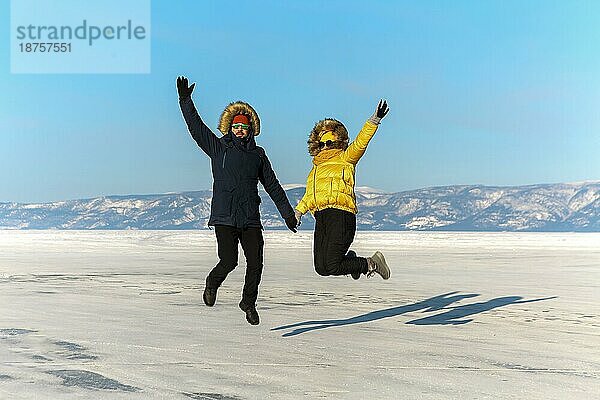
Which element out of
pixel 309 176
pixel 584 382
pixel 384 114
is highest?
pixel 384 114

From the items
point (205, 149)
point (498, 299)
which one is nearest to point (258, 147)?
point (205, 149)

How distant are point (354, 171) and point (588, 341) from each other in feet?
8.81

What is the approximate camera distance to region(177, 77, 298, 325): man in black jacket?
766 cm

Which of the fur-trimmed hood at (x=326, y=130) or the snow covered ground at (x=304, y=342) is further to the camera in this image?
the fur-trimmed hood at (x=326, y=130)

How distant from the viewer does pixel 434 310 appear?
36.8ft

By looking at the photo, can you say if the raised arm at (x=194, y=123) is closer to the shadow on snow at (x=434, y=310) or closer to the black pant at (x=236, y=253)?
the black pant at (x=236, y=253)

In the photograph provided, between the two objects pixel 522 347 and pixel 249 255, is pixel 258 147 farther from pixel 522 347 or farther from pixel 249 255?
pixel 522 347

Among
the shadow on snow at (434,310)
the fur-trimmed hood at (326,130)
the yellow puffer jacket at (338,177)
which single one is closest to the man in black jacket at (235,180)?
the yellow puffer jacket at (338,177)

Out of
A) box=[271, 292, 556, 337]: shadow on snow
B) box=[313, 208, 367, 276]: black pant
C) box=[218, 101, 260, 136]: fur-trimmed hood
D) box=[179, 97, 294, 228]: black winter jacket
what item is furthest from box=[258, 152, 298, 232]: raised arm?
box=[271, 292, 556, 337]: shadow on snow

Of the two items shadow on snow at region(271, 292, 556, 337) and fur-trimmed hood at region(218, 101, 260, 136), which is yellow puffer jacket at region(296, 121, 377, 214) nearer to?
fur-trimmed hood at region(218, 101, 260, 136)

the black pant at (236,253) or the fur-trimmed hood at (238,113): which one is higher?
the fur-trimmed hood at (238,113)

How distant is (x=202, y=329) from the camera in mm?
8883

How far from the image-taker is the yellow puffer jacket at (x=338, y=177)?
812 cm

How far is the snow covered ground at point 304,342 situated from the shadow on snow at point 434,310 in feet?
0.09
